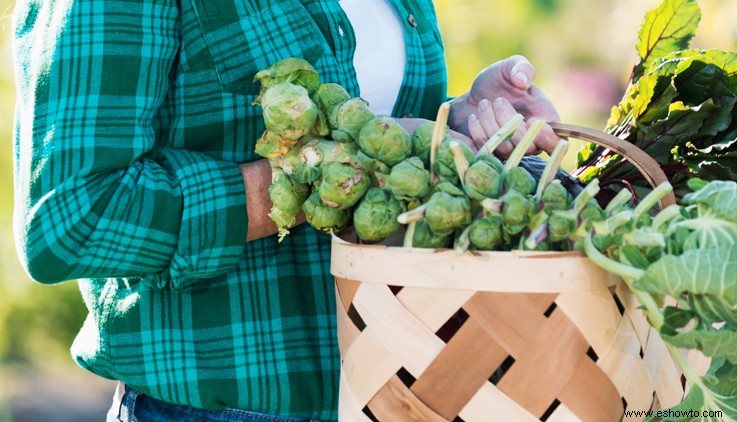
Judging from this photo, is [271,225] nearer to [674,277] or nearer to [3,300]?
[674,277]

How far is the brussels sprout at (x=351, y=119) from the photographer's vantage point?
3.05 feet

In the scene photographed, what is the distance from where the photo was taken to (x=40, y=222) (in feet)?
3.27

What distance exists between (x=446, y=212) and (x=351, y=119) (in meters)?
0.16

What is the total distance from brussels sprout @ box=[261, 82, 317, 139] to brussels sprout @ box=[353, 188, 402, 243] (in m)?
0.11

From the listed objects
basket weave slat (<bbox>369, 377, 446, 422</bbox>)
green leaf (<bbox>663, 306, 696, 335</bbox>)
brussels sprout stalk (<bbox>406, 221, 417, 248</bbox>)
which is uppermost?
green leaf (<bbox>663, 306, 696, 335</bbox>)

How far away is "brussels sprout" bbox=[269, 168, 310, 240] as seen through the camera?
96 centimetres

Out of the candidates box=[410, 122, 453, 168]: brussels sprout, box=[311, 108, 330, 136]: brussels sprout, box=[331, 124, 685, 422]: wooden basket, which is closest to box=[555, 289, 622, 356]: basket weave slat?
box=[331, 124, 685, 422]: wooden basket

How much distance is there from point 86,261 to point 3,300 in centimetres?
298

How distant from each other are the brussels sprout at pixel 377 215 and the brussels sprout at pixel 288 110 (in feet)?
0.36

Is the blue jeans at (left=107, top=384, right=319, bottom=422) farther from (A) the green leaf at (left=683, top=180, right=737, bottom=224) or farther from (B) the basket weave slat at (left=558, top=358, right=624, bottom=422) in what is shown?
(A) the green leaf at (left=683, top=180, right=737, bottom=224)

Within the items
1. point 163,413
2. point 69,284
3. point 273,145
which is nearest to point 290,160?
point 273,145

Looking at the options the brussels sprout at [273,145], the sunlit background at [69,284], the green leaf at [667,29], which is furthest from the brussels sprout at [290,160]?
the sunlit background at [69,284]

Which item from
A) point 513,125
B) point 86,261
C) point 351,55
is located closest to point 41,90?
point 86,261

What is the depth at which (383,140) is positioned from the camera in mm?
896
